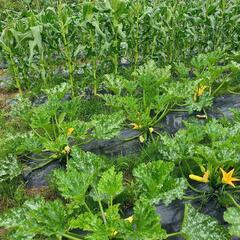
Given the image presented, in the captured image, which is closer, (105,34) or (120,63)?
(105,34)

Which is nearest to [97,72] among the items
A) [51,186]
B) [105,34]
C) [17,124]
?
[105,34]

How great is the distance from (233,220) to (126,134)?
1947 millimetres

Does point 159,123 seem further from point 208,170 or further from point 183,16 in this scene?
point 183,16

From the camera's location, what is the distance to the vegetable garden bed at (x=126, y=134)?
284 centimetres

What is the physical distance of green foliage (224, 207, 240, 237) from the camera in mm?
2552

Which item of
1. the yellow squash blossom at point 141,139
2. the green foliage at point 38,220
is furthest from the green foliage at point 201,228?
the yellow squash blossom at point 141,139

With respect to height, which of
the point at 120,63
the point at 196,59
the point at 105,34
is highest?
the point at 105,34

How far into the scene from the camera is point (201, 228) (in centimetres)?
274

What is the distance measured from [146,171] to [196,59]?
2470mm

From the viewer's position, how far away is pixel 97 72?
219 inches

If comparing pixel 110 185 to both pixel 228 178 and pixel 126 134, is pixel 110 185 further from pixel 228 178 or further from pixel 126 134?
pixel 126 134

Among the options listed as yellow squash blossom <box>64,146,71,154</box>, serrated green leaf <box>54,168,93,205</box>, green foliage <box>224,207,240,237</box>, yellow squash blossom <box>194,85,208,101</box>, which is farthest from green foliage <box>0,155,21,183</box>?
yellow squash blossom <box>194,85,208,101</box>

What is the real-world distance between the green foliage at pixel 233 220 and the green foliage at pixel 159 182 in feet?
1.17

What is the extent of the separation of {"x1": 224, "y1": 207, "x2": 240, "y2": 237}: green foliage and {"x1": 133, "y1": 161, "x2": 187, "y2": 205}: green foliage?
1.17ft
